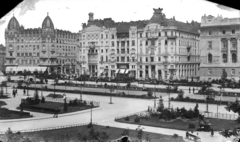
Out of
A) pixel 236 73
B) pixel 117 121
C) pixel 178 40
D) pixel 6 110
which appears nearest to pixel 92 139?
pixel 117 121

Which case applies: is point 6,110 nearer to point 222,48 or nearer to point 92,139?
point 92,139

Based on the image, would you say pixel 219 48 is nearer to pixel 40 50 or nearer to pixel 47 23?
pixel 47 23

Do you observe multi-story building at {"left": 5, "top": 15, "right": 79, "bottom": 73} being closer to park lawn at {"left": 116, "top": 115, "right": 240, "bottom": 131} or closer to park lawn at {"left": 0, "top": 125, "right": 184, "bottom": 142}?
park lawn at {"left": 0, "top": 125, "right": 184, "bottom": 142}

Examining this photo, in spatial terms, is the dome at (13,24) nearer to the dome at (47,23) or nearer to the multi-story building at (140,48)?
the dome at (47,23)

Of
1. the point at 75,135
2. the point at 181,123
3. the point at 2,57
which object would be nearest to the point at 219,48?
the point at 181,123

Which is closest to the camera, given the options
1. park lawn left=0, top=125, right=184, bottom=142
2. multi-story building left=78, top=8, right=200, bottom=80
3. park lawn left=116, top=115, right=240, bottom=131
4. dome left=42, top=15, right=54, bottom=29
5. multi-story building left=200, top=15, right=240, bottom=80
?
park lawn left=0, top=125, right=184, bottom=142

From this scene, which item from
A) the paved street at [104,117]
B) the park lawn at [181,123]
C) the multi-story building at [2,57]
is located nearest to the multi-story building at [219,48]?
the paved street at [104,117]

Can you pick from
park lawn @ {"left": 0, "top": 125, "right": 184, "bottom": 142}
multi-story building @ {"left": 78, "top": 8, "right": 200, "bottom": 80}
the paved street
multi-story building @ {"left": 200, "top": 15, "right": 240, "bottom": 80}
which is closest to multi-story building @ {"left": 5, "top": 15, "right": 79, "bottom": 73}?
→ multi-story building @ {"left": 78, "top": 8, "right": 200, "bottom": 80}
